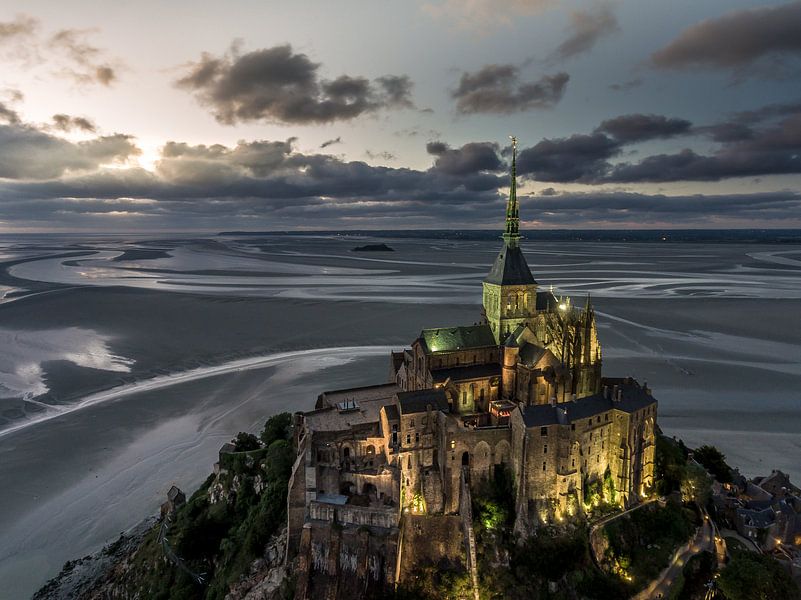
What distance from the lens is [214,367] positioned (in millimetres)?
70438

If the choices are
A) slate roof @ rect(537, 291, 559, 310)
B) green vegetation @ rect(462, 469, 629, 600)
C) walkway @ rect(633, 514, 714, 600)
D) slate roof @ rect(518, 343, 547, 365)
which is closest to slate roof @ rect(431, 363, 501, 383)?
slate roof @ rect(518, 343, 547, 365)

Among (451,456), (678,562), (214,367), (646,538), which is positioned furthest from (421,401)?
(214,367)

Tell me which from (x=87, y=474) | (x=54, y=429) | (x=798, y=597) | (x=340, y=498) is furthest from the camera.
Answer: (x=54, y=429)

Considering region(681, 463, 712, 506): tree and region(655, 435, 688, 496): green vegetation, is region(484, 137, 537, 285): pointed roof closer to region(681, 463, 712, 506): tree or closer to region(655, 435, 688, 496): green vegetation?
region(655, 435, 688, 496): green vegetation

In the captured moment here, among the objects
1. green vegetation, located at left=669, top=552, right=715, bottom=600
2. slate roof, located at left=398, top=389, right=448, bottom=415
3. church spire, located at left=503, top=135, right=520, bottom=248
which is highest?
church spire, located at left=503, top=135, right=520, bottom=248

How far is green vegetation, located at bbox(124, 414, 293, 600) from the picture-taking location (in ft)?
105

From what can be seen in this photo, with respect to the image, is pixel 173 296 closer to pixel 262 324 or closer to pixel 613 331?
pixel 262 324

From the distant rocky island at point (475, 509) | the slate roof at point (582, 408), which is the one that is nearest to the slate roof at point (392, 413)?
the distant rocky island at point (475, 509)

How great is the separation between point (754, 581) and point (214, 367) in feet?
208

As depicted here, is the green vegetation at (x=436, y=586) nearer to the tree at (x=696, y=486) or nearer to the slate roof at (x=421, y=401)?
the slate roof at (x=421, y=401)

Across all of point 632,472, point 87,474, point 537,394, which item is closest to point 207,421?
point 87,474

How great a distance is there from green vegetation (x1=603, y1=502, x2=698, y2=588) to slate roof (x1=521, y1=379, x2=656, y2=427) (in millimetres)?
6629

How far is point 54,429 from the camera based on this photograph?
51.5m

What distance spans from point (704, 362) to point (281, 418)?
6050cm
